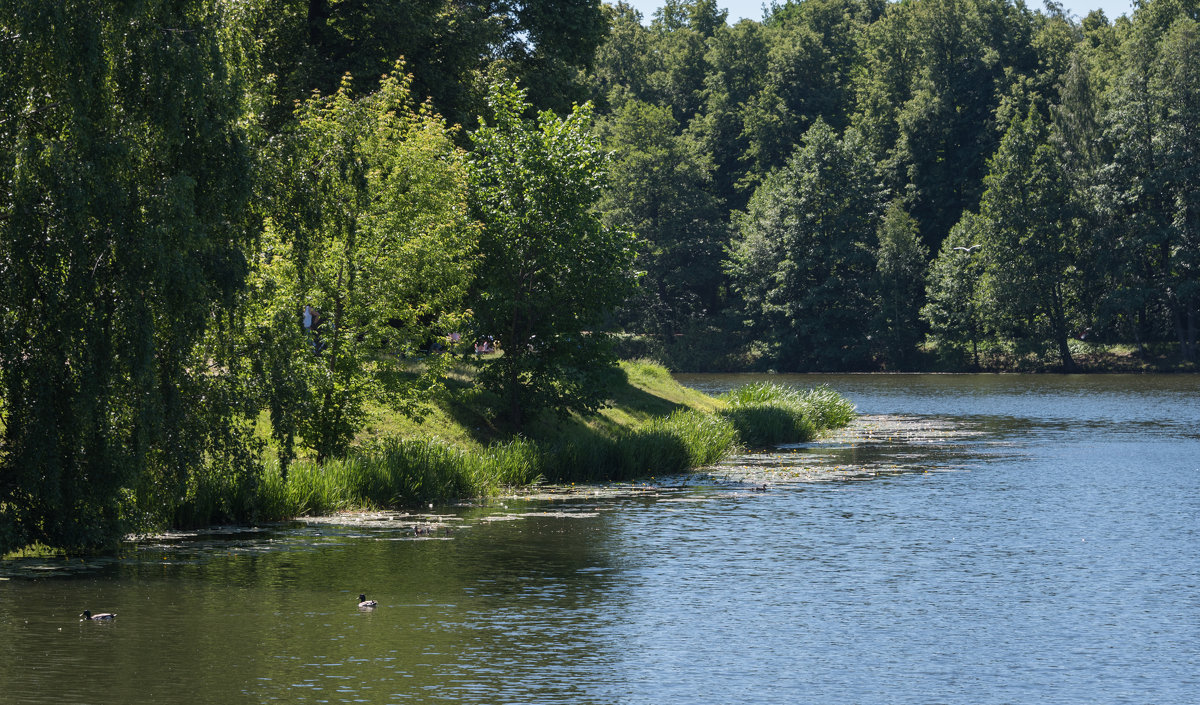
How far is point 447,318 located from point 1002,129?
284ft

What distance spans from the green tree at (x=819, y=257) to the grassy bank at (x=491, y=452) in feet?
187

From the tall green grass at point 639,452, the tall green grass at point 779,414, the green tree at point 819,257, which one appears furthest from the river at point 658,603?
the green tree at point 819,257

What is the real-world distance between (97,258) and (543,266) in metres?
17.5

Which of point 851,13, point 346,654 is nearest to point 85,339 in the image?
point 346,654

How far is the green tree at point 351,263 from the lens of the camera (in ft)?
82.7

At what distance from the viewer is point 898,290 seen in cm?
10438

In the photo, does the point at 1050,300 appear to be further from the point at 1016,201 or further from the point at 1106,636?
the point at 1106,636

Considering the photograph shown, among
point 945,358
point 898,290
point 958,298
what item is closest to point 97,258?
point 958,298

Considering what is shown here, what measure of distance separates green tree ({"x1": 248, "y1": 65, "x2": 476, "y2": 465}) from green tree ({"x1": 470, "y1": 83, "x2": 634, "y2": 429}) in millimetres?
1435

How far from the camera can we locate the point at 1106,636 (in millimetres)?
17141

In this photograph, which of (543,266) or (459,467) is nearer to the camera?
(459,467)

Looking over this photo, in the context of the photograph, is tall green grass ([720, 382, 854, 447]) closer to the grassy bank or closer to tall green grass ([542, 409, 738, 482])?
the grassy bank

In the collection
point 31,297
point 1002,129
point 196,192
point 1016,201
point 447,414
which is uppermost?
point 1002,129

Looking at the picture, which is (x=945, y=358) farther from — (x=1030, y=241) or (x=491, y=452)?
(x=491, y=452)
